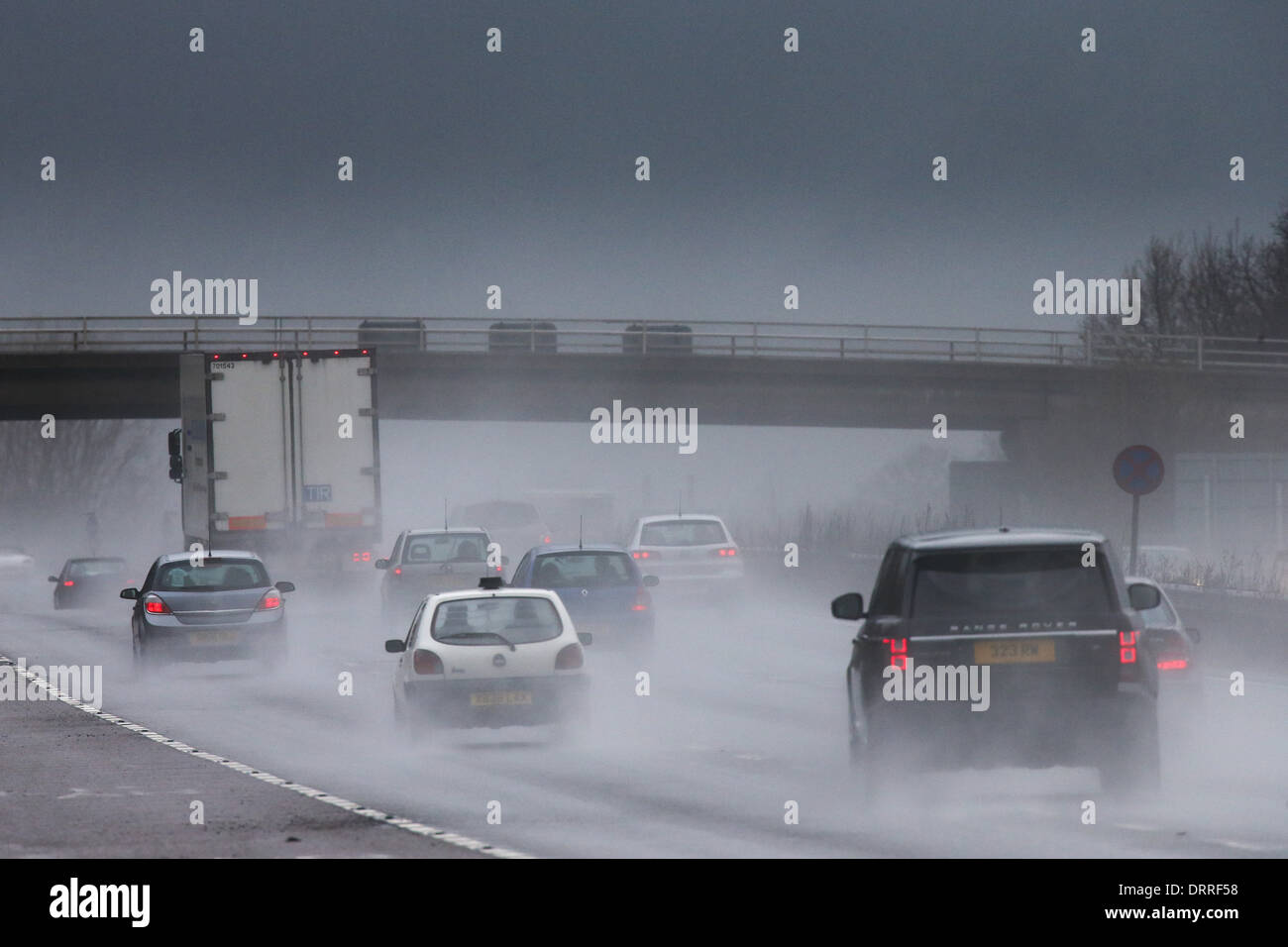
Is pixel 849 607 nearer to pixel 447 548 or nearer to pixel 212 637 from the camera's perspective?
pixel 212 637

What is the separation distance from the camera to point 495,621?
17.8 m

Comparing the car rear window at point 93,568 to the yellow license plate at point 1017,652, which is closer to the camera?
the yellow license plate at point 1017,652

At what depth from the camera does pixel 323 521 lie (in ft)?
112

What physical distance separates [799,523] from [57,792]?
4074 cm

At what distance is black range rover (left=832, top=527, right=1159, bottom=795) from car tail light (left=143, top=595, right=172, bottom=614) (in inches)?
583

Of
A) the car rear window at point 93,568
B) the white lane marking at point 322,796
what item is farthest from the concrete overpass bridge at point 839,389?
the white lane marking at point 322,796

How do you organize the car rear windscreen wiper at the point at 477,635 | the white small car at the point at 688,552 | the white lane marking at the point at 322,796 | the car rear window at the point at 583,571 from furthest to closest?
the white small car at the point at 688,552
the car rear window at the point at 583,571
the car rear windscreen wiper at the point at 477,635
the white lane marking at the point at 322,796

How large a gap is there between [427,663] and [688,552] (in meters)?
17.4

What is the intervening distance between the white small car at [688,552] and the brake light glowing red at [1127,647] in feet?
71.4

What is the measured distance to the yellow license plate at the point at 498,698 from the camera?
17.3 m

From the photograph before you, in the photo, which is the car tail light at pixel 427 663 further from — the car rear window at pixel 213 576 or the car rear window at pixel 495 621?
the car rear window at pixel 213 576

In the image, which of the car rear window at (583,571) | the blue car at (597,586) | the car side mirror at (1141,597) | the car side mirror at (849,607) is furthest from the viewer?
the car rear window at (583,571)
